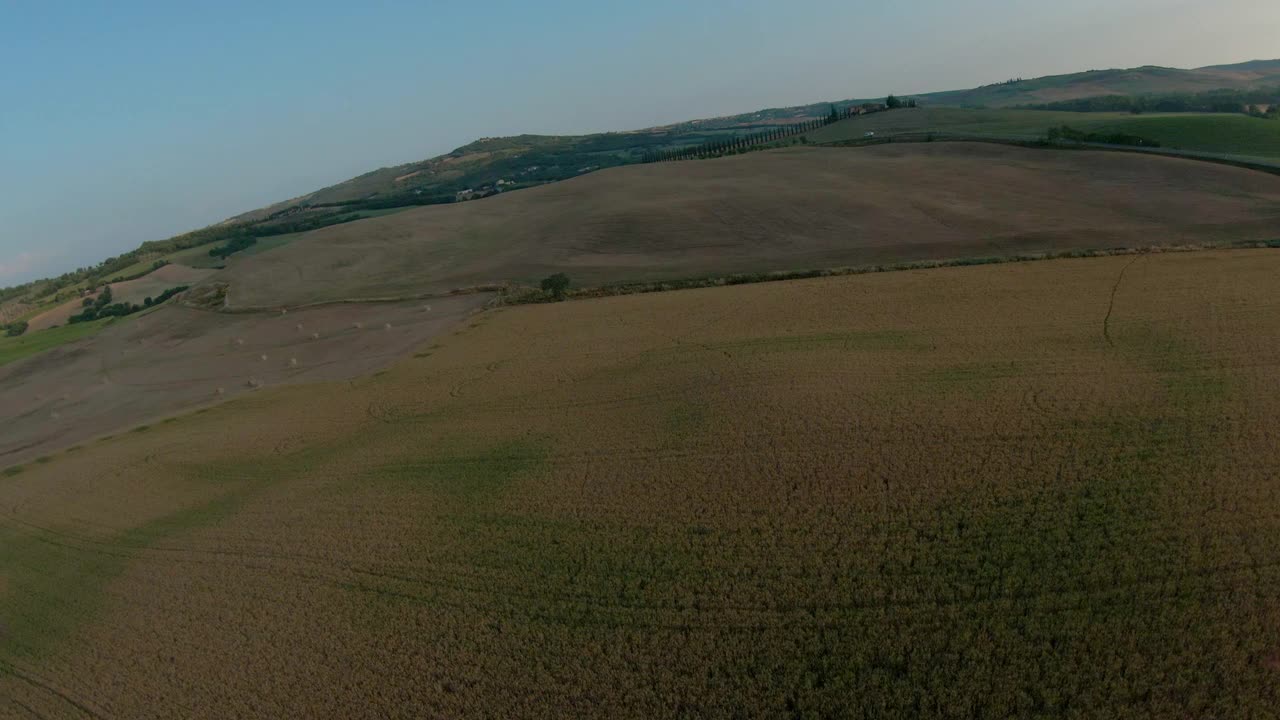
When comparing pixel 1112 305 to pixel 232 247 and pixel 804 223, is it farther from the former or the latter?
pixel 232 247

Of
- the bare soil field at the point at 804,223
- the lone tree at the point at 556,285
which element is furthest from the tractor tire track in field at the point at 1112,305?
the lone tree at the point at 556,285

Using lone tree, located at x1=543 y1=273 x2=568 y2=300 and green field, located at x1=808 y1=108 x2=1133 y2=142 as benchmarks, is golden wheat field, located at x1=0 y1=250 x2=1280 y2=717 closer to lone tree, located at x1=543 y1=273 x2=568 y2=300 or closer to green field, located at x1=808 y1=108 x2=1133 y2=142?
lone tree, located at x1=543 y1=273 x2=568 y2=300

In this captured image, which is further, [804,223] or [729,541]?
[804,223]

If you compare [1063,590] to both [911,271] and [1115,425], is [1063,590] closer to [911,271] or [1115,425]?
[1115,425]

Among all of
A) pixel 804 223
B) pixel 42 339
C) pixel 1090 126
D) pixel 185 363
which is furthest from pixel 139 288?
pixel 1090 126

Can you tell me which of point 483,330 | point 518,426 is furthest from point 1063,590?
point 483,330
